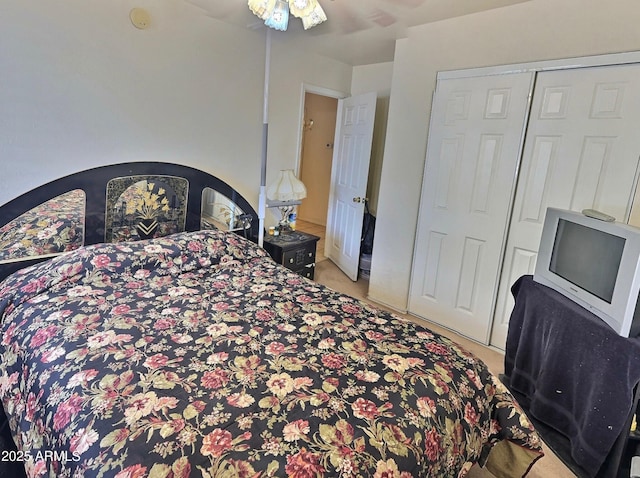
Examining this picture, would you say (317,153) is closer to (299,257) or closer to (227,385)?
(299,257)

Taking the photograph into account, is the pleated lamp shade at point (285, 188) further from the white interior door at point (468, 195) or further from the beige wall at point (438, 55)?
the white interior door at point (468, 195)

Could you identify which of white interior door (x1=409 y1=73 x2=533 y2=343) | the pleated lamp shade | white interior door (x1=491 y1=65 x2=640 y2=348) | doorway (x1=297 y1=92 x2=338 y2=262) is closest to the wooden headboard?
the pleated lamp shade

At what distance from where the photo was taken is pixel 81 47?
211cm

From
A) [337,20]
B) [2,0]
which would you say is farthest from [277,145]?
[2,0]

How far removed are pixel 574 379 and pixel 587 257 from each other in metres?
0.58

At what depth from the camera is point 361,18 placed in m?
2.62

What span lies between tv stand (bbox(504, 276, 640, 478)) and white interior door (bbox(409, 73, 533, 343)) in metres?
0.55

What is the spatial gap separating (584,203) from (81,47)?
10.1 feet

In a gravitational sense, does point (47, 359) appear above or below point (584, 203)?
below

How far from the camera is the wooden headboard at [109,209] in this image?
6.68ft

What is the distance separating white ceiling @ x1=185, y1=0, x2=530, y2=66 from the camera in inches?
94.1

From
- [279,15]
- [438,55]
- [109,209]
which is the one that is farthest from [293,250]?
[438,55]

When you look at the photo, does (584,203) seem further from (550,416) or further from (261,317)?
(261,317)

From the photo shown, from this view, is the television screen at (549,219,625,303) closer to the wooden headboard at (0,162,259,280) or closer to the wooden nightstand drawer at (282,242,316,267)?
the wooden nightstand drawer at (282,242,316,267)
